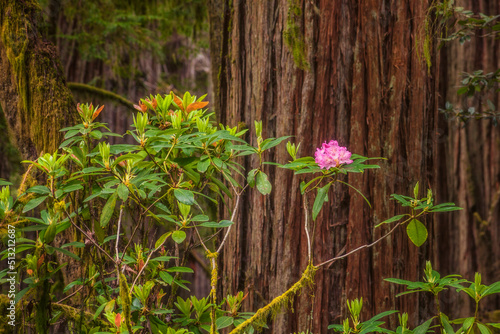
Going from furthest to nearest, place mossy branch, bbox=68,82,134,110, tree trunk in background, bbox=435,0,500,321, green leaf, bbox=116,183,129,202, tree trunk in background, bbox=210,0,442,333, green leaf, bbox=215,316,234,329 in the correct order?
tree trunk in background, bbox=435,0,500,321
mossy branch, bbox=68,82,134,110
tree trunk in background, bbox=210,0,442,333
green leaf, bbox=215,316,234,329
green leaf, bbox=116,183,129,202

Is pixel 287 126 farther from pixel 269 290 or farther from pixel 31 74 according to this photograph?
pixel 31 74

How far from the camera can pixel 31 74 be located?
195cm

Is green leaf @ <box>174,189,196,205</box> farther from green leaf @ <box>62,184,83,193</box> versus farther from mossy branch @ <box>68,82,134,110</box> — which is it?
mossy branch @ <box>68,82,134,110</box>

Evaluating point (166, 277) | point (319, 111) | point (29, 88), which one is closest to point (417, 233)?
point (319, 111)

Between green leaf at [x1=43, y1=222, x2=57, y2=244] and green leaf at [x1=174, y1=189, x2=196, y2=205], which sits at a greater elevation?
green leaf at [x1=174, y1=189, x2=196, y2=205]

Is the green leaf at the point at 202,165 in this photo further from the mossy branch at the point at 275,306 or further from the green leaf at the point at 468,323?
the green leaf at the point at 468,323

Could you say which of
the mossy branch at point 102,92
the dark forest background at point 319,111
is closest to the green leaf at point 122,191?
the dark forest background at point 319,111

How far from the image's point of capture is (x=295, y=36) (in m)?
1.74

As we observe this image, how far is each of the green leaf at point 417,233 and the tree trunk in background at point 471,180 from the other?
4.06m

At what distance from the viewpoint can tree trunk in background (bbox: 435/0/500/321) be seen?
196 inches

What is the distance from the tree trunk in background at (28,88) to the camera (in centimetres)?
194

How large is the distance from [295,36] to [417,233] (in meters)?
0.93

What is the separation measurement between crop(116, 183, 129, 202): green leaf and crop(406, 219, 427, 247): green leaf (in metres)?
0.82

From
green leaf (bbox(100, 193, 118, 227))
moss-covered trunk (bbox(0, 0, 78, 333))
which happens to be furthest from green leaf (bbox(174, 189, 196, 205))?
moss-covered trunk (bbox(0, 0, 78, 333))
